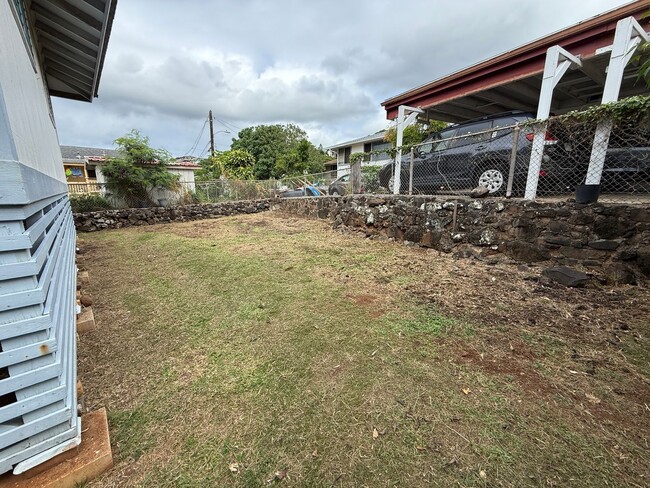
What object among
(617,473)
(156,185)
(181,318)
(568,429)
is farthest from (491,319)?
(156,185)

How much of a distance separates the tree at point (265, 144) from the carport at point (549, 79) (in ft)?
74.7

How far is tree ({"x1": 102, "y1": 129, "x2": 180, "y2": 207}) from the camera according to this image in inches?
359

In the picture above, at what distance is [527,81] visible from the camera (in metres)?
5.36

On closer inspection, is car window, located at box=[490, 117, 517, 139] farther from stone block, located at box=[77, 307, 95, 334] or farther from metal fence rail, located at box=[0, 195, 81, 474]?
stone block, located at box=[77, 307, 95, 334]

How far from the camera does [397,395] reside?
181 cm

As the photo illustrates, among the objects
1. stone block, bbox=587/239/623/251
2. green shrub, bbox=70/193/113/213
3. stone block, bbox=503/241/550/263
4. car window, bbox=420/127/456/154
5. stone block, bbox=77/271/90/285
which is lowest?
stone block, bbox=77/271/90/285

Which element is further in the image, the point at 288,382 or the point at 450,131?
the point at 450,131

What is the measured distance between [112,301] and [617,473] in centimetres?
443

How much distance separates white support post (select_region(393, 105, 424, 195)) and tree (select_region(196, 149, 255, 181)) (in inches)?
638

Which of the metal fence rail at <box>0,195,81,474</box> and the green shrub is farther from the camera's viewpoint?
the green shrub

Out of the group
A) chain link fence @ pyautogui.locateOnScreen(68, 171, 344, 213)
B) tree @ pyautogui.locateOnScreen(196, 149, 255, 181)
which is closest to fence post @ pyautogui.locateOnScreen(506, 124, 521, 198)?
chain link fence @ pyautogui.locateOnScreen(68, 171, 344, 213)

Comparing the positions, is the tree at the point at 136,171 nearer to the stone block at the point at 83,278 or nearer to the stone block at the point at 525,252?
the stone block at the point at 83,278

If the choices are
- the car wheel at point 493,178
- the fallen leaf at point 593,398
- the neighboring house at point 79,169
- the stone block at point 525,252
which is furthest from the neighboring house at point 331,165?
the fallen leaf at point 593,398

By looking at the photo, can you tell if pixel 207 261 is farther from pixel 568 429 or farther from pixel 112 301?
pixel 568 429
